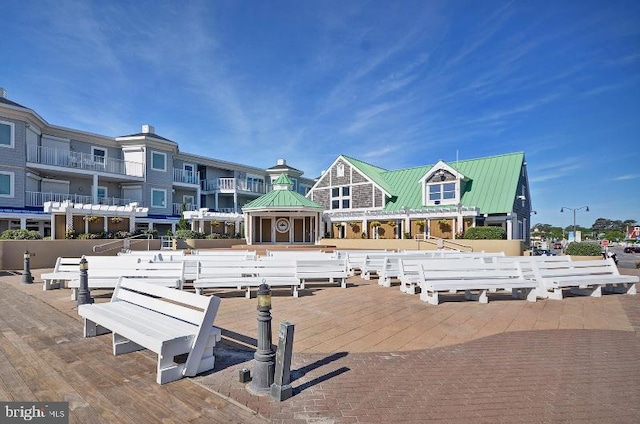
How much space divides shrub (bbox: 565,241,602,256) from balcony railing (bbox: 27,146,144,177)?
106ft

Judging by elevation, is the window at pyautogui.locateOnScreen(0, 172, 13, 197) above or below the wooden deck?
above

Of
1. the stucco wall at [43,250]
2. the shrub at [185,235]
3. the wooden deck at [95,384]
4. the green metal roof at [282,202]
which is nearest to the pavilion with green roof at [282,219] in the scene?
the green metal roof at [282,202]

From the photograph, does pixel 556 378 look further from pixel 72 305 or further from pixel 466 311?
pixel 72 305

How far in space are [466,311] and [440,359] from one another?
330 cm

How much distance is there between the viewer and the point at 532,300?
8.69 meters

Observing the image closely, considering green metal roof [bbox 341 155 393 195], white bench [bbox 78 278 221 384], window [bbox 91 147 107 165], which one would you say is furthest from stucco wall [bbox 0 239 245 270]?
green metal roof [bbox 341 155 393 195]

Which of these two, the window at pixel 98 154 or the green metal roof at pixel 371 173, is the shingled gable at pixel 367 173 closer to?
the green metal roof at pixel 371 173

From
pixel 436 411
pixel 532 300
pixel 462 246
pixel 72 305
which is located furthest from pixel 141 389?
pixel 462 246

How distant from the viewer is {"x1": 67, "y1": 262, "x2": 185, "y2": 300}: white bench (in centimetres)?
817

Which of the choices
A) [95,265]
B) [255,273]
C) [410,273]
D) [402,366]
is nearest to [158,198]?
[95,265]

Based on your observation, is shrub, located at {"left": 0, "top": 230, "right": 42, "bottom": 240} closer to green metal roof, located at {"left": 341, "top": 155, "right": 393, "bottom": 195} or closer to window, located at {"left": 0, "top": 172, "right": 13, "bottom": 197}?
window, located at {"left": 0, "top": 172, "right": 13, "bottom": 197}

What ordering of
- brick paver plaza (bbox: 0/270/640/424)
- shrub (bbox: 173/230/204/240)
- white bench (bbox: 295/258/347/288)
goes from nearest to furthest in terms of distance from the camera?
brick paver plaza (bbox: 0/270/640/424), white bench (bbox: 295/258/347/288), shrub (bbox: 173/230/204/240)

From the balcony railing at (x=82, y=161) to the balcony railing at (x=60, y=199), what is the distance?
2.25 meters

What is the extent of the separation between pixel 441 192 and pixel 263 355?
28465 mm
